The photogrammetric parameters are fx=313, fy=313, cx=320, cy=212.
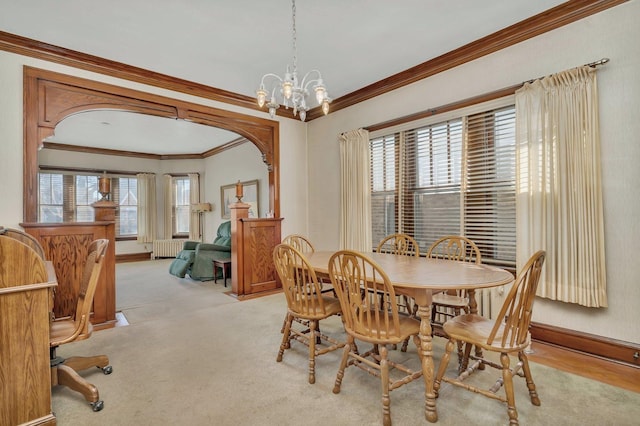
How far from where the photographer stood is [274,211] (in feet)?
15.9

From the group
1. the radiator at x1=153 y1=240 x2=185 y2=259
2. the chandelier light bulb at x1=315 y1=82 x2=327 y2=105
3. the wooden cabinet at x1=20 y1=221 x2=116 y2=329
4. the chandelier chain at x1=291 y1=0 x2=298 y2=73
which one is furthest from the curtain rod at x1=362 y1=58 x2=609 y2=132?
the radiator at x1=153 y1=240 x2=185 y2=259

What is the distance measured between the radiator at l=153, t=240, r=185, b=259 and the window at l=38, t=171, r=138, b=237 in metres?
0.65

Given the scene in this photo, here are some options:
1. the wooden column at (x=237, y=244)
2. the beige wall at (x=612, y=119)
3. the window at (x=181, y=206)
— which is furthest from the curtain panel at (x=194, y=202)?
the beige wall at (x=612, y=119)

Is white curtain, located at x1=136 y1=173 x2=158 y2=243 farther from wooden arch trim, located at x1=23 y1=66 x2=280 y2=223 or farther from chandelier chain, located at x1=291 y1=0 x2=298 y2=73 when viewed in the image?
chandelier chain, located at x1=291 y1=0 x2=298 y2=73

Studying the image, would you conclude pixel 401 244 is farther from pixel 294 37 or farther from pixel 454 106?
pixel 294 37

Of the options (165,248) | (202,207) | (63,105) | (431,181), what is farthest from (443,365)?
(165,248)

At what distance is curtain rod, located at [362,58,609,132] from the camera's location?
9.40 ft

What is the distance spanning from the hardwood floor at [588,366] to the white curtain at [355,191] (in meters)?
2.08

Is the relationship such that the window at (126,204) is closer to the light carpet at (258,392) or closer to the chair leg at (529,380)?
the light carpet at (258,392)

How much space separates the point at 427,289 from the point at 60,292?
339cm

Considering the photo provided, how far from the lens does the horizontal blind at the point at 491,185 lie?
2949 mm

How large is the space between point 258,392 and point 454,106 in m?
3.21

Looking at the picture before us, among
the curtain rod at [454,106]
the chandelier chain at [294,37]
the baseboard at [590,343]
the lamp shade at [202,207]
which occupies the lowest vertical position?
the baseboard at [590,343]

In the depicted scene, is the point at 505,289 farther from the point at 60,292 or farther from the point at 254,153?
the point at 254,153
